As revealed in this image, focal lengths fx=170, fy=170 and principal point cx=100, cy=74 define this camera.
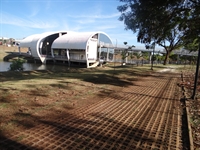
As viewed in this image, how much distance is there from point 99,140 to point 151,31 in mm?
11666

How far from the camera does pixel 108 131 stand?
4.06 metres

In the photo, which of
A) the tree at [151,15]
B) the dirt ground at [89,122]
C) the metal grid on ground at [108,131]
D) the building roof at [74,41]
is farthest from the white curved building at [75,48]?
the metal grid on ground at [108,131]

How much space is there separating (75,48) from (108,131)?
37.5 metres

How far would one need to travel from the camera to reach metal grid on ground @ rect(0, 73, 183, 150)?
A: 340cm

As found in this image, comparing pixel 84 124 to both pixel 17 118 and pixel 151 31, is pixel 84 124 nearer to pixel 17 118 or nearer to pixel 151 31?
pixel 17 118

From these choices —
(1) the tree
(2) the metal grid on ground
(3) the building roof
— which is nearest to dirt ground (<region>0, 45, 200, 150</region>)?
Result: (2) the metal grid on ground

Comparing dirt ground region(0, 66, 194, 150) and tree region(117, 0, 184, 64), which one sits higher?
tree region(117, 0, 184, 64)

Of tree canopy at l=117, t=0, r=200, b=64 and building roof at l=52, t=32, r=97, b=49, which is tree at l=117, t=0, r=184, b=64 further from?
building roof at l=52, t=32, r=97, b=49

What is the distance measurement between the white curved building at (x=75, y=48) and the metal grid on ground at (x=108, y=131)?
33081mm

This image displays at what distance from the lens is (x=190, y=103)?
6.77 meters

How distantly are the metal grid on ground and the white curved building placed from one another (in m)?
33.1

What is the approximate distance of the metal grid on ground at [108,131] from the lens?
340 centimetres

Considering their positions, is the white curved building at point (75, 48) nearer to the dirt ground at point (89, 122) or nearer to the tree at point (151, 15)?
the tree at point (151, 15)

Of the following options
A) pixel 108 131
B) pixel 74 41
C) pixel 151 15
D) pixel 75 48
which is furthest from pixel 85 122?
pixel 74 41
